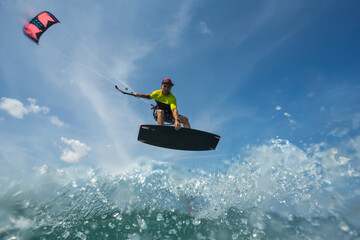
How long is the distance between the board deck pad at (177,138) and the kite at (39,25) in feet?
24.6

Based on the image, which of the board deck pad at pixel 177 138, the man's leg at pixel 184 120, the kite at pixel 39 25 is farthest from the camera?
the kite at pixel 39 25

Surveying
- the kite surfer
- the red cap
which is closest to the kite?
the kite surfer

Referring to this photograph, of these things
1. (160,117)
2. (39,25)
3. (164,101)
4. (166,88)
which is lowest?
(160,117)

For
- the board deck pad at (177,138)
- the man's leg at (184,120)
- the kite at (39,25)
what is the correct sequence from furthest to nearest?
the kite at (39,25)
the man's leg at (184,120)
the board deck pad at (177,138)

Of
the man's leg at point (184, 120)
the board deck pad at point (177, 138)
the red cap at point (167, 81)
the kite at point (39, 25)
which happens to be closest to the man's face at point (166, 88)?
the red cap at point (167, 81)

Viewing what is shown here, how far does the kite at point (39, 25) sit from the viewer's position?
839cm

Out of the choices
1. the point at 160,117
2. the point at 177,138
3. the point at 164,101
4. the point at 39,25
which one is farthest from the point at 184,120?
the point at 39,25

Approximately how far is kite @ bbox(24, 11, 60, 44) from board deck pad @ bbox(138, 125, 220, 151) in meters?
7.50

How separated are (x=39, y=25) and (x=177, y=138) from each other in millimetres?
9483

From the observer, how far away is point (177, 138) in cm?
735

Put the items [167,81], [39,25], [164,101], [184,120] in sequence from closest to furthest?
[167,81]
[164,101]
[184,120]
[39,25]

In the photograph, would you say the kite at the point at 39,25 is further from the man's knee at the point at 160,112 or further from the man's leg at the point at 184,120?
the man's leg at the point at 184,120

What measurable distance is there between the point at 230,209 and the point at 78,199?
31.6 ft

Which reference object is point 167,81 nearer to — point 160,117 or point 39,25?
point 160,117
